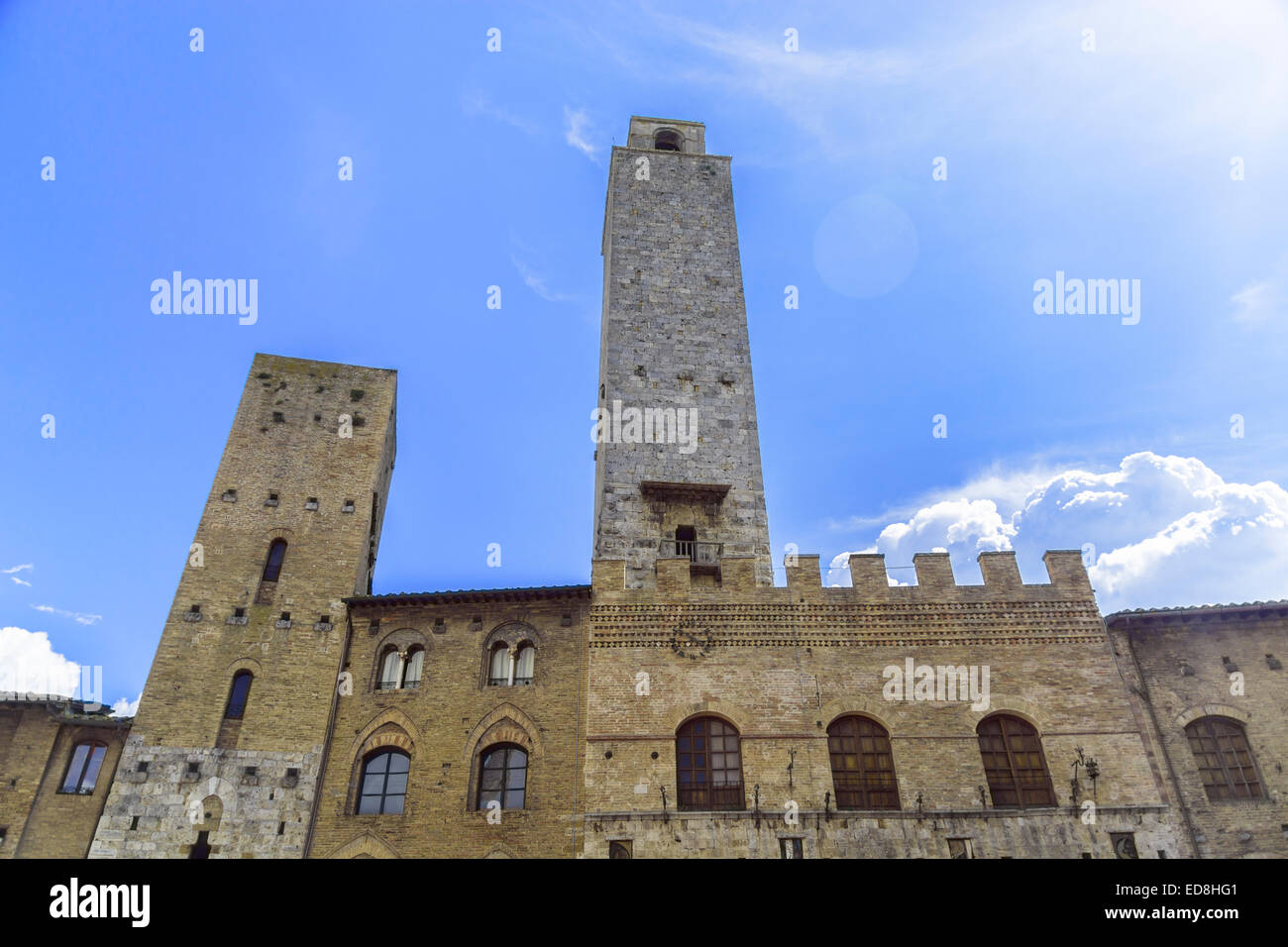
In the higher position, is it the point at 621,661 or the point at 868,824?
the point at 621,661

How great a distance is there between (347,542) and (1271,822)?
22655 millimetres

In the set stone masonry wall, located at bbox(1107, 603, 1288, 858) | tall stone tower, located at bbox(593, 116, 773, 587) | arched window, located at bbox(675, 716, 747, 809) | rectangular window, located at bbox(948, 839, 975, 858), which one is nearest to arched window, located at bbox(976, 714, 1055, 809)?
rectangular window, located at bbox(948, 839, 975, 858)

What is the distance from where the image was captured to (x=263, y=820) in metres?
16.7

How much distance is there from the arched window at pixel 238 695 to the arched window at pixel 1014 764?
57.0 feet

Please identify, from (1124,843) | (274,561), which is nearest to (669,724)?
(1124,843)

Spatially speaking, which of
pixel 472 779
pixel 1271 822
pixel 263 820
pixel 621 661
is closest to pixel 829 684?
pixel 621 661

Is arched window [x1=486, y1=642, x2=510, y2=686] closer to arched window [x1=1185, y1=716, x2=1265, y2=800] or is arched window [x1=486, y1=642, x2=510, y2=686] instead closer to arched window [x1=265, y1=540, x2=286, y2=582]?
arched window [x1=265, y1=540, x2=286, y2=582]

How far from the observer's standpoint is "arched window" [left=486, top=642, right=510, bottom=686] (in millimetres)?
17859

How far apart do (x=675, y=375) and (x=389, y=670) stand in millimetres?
12541

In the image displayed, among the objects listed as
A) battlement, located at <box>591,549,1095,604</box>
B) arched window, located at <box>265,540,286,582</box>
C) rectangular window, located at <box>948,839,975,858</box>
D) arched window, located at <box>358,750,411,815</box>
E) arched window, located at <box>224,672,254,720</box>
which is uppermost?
arched window, located at <box>265,540,286,582</box>

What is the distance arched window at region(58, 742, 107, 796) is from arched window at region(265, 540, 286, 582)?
5318 millimetres

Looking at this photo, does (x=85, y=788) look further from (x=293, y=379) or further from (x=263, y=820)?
(x=293, y=379)

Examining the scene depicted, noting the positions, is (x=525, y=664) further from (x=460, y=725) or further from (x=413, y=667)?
(x=413, y=667)

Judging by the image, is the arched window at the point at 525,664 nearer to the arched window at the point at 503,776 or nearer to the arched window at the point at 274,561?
the arched window at the point at 503,776
